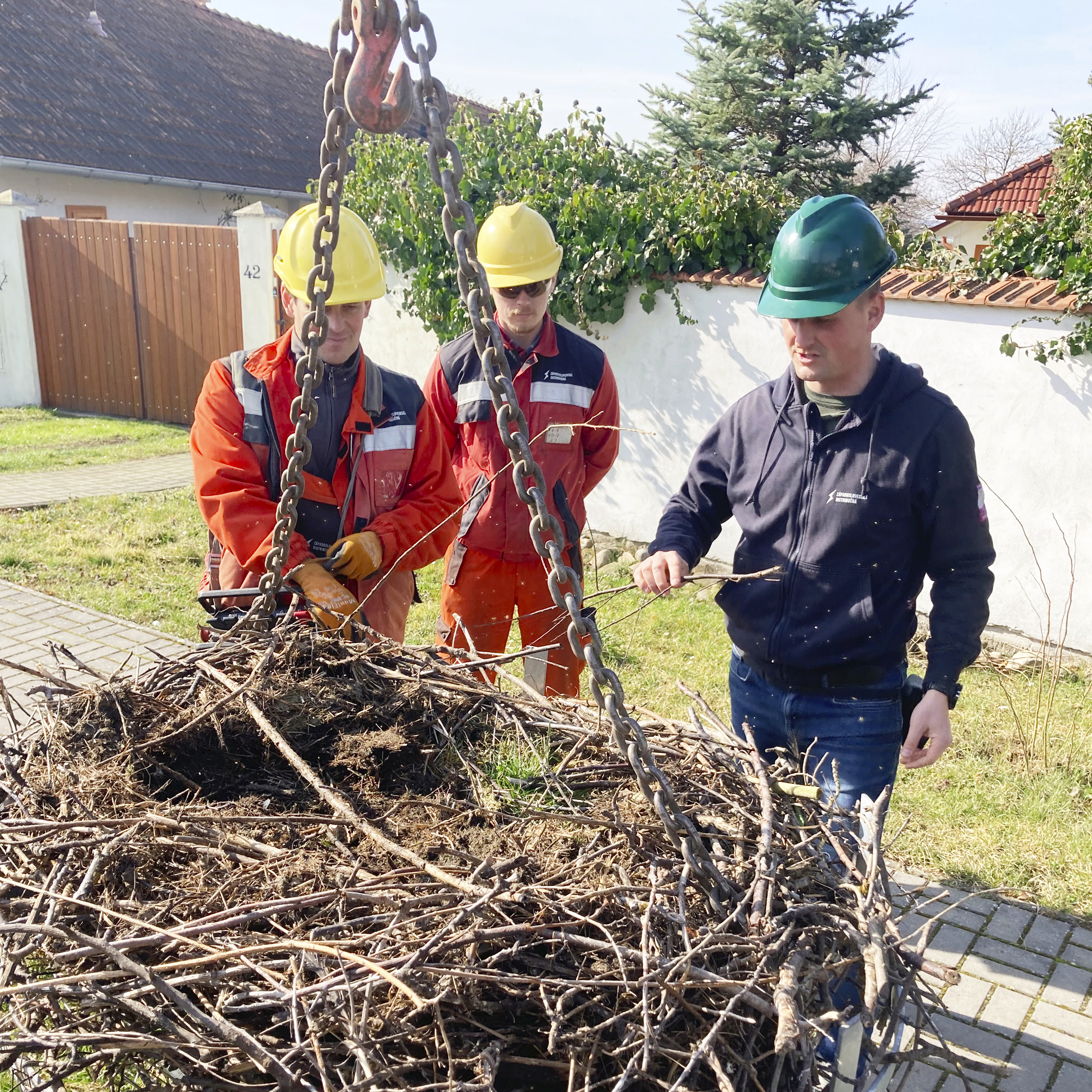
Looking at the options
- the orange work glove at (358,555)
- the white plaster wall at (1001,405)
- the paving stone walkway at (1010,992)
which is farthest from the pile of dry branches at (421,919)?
the white plaster wall at (1001,405)

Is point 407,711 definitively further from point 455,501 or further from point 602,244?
point 602,244

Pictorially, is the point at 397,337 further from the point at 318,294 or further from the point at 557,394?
the point at 318,294

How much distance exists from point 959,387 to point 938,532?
3658mm

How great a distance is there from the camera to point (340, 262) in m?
2.85

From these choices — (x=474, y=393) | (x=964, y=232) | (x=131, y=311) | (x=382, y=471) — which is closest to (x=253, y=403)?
(x=382, y=471)

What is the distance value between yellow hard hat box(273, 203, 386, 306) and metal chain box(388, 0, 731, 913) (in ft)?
4.21

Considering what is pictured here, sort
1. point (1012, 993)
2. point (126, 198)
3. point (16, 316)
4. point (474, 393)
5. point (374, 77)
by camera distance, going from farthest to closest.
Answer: point (126, 198)
point (16, 316)
point (474, 393)
point (1012, 993)
point (374, 77)

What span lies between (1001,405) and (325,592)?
4222mm

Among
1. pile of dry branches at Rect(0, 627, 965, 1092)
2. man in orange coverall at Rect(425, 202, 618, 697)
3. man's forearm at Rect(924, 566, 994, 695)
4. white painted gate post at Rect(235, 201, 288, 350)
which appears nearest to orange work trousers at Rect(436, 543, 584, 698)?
man in orange coverall at Rect(425, 202, 618, 697)

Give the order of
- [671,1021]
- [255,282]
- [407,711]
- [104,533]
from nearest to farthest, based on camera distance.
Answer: [671,1021] → [407,711] → [104,533] → [255,282]

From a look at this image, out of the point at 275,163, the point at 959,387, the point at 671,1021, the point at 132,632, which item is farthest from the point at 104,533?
the point at 275,163

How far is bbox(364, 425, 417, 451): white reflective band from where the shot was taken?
302cm

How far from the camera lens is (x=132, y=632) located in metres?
5.44

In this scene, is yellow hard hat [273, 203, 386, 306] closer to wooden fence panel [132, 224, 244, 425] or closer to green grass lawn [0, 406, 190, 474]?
green grass lawn [0, 406, 190, 474]
